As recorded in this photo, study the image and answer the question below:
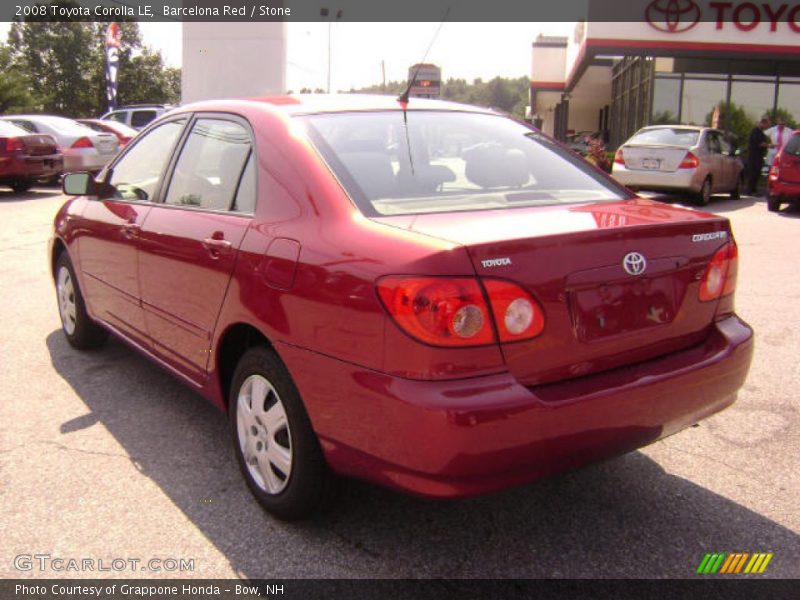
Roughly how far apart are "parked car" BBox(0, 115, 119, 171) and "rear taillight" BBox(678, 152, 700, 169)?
10756 millimetres

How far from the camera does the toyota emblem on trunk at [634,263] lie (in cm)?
259

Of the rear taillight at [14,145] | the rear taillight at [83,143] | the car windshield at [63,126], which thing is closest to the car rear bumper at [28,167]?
the rear taillight at [14,145]

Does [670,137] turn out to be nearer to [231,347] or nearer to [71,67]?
[231,347]

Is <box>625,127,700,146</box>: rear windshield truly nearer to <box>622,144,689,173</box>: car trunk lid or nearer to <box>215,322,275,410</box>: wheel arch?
<box>622,144,689,173</box>: car trunk lid

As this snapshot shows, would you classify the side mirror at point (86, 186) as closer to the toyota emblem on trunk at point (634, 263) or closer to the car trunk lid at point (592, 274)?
the car trunk lid at point (592, 274)

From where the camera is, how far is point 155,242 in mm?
3713

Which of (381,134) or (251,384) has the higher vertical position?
(381,134)

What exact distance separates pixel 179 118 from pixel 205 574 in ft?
7.78

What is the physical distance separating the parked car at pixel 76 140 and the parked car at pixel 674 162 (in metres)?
9.95

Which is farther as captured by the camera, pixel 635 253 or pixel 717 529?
pixel 717 529

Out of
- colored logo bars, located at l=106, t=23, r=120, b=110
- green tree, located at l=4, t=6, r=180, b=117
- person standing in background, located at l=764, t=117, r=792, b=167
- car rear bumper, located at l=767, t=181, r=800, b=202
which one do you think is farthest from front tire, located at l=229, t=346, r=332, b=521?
green tree, located at l=4, t=6, r=180, b=117

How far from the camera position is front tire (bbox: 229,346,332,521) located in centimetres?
274

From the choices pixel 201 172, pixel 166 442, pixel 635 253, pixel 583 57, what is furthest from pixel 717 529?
pixel 583 57

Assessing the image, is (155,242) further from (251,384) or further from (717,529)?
(717,529)
